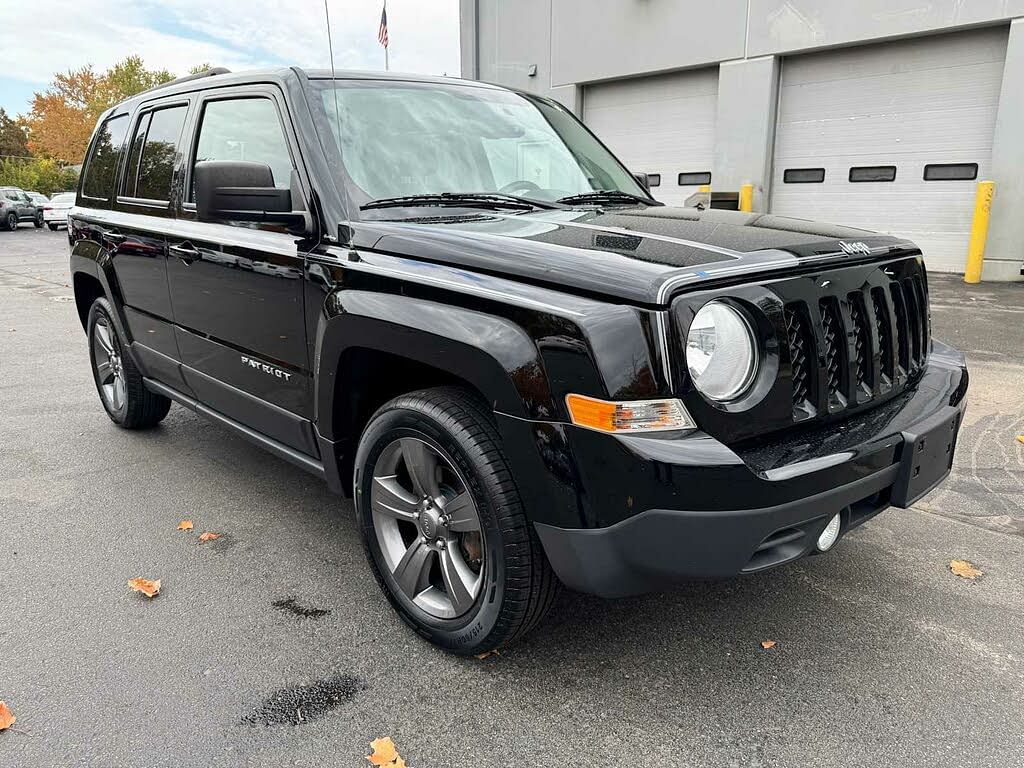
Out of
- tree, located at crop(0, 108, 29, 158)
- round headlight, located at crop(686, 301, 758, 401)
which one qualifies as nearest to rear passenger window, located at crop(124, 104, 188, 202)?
round headlight, located at crop(686, 301, 758, 401)

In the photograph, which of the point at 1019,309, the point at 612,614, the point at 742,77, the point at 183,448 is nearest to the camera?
the point at 612,614

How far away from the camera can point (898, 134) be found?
38.9 feet

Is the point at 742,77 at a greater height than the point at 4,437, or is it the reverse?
the point at 742,77

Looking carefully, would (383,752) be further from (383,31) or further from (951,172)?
(951,172)

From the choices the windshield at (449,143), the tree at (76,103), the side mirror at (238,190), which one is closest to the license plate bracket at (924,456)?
the windshield at (449,143)

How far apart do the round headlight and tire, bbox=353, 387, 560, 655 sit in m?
0.59

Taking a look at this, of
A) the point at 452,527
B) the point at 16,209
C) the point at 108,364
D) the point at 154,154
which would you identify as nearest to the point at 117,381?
the point at 108,364

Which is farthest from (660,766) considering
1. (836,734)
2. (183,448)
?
(183,448)

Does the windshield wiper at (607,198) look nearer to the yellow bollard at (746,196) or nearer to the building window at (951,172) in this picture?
the building window at (951,172)

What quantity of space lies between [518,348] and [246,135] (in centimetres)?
187

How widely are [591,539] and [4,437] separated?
4.39m

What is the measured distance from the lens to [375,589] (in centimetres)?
301

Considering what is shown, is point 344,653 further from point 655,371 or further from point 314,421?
point 655,371

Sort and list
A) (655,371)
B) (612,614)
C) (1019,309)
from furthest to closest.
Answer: (1019,309)
(612,614)
(655,371)
